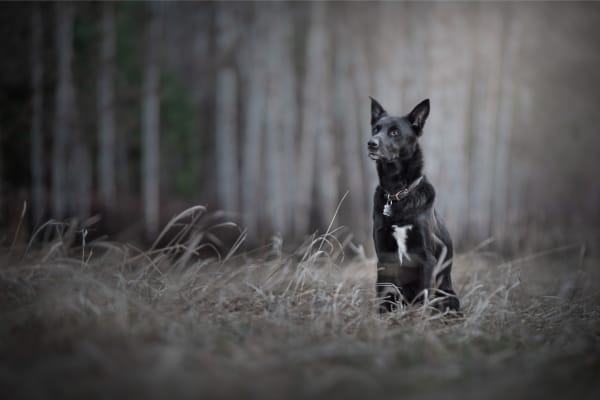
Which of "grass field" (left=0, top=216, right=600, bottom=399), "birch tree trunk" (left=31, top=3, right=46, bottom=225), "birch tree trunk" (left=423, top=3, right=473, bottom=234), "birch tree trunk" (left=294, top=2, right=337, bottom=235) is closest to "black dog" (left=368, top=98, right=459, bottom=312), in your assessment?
"grass field" (left=0, top=216, right=600, bottom=399)

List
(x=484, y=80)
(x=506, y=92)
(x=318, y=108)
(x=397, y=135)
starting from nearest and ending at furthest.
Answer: (x=397, y=135) < (x=318, y=108) < (x=484, y=80) < (x=506, y=92)

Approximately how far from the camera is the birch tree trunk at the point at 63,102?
1227cm

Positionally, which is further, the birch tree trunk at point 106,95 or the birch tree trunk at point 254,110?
the birch tree trunk at point 254,110

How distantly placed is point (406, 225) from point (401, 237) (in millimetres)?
100

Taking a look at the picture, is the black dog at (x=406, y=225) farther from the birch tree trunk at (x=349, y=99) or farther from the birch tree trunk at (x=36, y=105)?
the birch tree trunk at (x=349, y=99)

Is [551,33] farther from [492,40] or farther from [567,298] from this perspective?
[567,298]

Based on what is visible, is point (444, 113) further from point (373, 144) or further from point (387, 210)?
point (387, 210)

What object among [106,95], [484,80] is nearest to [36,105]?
[106,95]

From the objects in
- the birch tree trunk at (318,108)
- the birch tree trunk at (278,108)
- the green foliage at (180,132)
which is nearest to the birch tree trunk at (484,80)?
the birch tree trunk at (318,108)

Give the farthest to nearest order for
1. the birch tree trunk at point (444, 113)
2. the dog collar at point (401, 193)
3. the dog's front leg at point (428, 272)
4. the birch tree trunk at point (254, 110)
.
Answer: the birch tree trunk at point (254, 110) → the birch tree trunk at point (444, 113) → the dog collar at point (401, 193) → the dog's front leg at point (428, 272)

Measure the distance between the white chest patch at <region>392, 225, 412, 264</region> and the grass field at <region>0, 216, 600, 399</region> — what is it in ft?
1.33

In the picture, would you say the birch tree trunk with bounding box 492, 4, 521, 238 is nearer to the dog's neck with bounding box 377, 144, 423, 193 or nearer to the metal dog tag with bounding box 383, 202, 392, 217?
the dog's neck with bounding box 377, 144, 423, 193

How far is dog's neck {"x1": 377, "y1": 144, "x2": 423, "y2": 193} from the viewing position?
3.51 m

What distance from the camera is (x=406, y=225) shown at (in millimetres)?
3295
